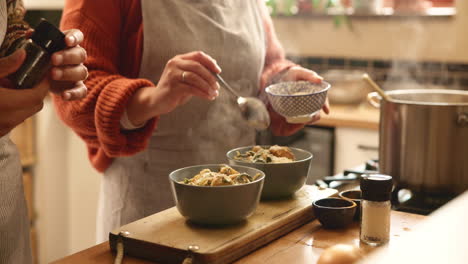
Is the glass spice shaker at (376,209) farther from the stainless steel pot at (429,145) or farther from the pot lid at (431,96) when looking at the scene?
the pot lid at (431,96)

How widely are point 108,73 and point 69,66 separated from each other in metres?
0.33

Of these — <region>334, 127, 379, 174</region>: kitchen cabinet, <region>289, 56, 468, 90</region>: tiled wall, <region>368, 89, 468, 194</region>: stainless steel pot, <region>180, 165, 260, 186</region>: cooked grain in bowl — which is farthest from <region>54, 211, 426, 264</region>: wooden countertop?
<region>289, 56, 468, 90</region>: tiled wall

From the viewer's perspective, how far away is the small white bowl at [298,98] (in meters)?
1.46

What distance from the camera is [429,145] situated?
58.0 inches

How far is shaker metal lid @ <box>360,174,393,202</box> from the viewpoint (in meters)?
1.09

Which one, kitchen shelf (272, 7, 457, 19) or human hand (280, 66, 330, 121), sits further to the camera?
kitchen shelf (272, 7, 457, 19)

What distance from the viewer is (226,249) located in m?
1.02

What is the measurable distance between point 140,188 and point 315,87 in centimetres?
53

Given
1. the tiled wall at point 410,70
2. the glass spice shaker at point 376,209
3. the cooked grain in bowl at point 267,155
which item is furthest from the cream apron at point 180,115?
the tiled wall at point 410,70

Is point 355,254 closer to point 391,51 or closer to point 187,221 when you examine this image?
point 187,221

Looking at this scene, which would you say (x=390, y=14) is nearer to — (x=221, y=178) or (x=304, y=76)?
(x=304, y=76)

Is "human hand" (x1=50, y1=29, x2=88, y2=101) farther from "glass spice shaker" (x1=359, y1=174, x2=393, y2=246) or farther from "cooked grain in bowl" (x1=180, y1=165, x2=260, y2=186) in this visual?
"glass spice shaker" (x1=359, y1=174, x2=393, y2=246)

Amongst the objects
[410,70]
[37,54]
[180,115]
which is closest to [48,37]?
[37,54]

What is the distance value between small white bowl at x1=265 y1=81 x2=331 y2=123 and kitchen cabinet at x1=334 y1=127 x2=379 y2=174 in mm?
1282
